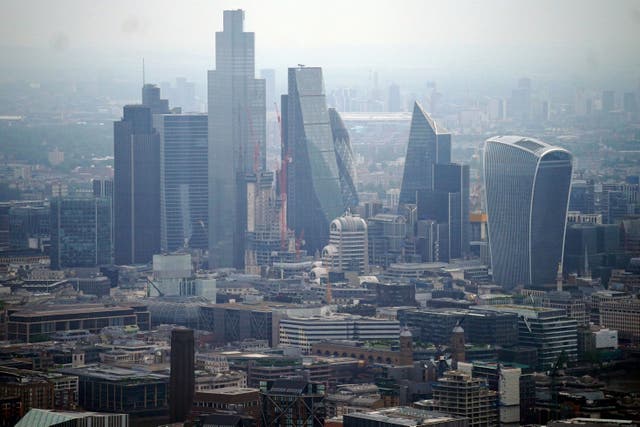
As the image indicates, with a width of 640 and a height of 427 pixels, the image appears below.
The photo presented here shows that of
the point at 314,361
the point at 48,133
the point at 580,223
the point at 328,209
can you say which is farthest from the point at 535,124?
the point at 314,361

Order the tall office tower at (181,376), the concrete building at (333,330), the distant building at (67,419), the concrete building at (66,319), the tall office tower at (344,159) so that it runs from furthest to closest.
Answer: the tall office tower at (344,159) → the concrete building at (66,319) → the concrete building at (333,330) → the tall office tower at (181,376) → the distant building at (67,419)

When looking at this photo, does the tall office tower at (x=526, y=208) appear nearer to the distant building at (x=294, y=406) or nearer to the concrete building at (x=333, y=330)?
the concrete building at (x=333, y=330)

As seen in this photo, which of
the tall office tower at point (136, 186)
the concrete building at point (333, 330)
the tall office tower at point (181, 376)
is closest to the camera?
the tall office tower at point (181, 376)

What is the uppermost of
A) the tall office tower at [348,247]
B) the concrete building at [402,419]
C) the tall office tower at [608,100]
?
the tall office tower at [608,100]

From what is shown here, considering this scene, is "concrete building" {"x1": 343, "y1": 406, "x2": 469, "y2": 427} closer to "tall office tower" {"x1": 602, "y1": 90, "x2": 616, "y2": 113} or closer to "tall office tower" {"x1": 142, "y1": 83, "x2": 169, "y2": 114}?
"tall office tower" {"x1": 602, "y1": 90, "x2": 616, "y2": 113}

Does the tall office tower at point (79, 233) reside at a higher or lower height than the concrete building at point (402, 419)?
higher

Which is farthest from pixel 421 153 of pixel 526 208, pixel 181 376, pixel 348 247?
pixel 181 376

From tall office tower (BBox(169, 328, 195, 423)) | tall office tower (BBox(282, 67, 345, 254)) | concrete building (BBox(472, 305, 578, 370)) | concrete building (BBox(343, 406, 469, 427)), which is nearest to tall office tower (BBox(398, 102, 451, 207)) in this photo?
tall office tower (BBox(282, 67, 345, 254))

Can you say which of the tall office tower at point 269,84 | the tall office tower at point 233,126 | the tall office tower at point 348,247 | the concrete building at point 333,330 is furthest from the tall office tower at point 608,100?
the tall office tower at point 233,126
